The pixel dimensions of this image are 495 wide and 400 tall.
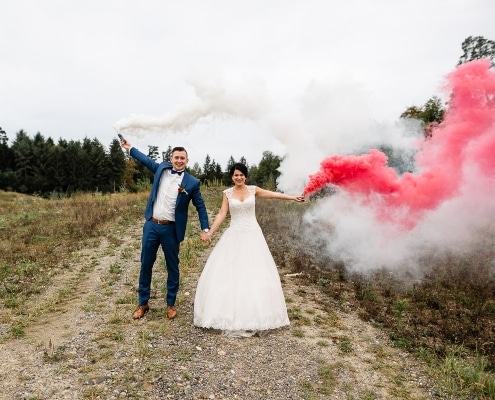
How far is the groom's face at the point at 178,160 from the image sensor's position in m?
6.09

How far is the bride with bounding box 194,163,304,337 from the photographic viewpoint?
5.79 meters

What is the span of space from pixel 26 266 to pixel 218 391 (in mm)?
7383

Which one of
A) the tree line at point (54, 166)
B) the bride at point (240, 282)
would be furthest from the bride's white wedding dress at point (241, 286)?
the tree line at point (54, 166)

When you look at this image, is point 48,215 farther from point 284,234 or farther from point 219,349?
point 219,349

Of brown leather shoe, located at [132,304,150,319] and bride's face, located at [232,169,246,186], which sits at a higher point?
bride's face, located at [232,169,246,186]

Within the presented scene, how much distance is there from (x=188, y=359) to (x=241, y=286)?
4.39ft

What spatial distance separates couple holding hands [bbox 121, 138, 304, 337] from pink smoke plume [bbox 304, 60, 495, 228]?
9.00 ft

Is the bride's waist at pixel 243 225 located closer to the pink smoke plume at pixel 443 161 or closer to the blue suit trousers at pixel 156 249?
the blue suit trousers at pixel 156 249

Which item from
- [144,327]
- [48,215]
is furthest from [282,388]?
[48,215]

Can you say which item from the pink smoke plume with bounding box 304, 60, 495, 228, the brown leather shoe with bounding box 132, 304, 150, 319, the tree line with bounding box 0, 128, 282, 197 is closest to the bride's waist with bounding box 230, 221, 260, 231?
the brown leather shoe with bounding box 132, 304, 150, 319

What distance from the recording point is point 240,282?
19.3ft

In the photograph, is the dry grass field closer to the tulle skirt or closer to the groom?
the tulle skirt

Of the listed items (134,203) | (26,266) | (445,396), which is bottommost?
(445,396)

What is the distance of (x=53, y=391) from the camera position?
4227mm
